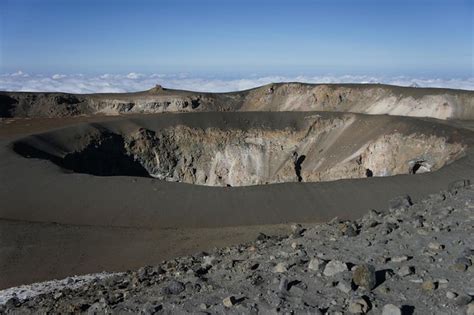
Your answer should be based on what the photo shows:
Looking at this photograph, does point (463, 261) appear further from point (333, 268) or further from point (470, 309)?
point (333, 268)

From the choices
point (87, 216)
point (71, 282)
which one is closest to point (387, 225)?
point (71, 282)

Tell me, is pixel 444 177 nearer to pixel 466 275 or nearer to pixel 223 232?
pixel 223 232

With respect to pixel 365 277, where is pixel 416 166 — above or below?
below

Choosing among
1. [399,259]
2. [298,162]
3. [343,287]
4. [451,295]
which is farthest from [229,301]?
[298,162]

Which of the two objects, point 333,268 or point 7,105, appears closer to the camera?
point 333,268

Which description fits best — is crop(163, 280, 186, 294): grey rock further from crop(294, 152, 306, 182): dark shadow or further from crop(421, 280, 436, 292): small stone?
crop(294, 152, 306, 182): dark shadow

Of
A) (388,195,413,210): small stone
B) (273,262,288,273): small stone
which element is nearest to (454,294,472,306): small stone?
(273,262,288,273): small stone

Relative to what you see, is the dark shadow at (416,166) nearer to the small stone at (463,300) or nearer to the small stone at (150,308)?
the small stone at (463,300)

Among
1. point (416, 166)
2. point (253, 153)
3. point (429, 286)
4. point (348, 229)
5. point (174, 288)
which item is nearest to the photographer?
point (429, 286)
